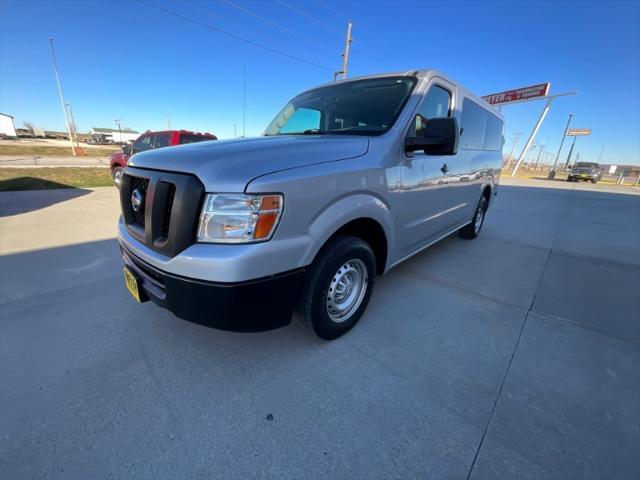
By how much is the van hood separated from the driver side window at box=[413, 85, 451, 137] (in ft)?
2.40

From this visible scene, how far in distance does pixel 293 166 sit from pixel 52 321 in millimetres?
2493

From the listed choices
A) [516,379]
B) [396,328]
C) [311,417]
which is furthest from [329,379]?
[516,379]

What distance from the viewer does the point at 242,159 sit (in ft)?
5.13

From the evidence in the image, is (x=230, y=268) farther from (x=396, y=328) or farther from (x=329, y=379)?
(x=396, y=328)

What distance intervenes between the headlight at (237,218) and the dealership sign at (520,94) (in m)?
32.2

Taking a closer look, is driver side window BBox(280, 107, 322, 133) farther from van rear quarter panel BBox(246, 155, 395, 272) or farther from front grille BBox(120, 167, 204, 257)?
front grille BBox(120, 167, 204, 257)

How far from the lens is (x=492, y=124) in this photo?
455 cm

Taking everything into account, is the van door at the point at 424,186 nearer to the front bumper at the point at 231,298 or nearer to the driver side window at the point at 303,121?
the driver side window at the point at 303,121

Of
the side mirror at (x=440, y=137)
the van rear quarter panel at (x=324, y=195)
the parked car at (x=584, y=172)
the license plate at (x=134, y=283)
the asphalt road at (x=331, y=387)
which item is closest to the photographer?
the asphalt road at (x=331, y=387)

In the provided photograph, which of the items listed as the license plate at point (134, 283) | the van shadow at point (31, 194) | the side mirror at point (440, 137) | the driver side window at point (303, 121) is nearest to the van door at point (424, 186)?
the side mirror at point (440, 137)

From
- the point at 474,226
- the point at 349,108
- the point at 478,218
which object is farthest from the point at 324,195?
the point at 478,218

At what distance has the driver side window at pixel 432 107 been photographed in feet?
8.04

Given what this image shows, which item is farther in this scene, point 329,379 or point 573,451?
point 329,379

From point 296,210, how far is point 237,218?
1.06 ft
